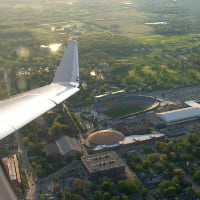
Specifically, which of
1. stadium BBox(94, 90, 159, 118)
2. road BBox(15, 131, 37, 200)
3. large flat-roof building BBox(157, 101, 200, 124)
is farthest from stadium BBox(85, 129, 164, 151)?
stadium BBox(94, 90, 159, 118)

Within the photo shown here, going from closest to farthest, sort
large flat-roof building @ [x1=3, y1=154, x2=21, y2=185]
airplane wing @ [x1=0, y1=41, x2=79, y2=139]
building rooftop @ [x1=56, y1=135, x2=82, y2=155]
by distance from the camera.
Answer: airplane wing @ [x1=0, y1=41, x2=79, y2=139]
large flat-roof building @ [x1=3, y1=154, x2=21, y2=185]
building rooftop @ [x1=56, y1=135, x2=82, y2=155]

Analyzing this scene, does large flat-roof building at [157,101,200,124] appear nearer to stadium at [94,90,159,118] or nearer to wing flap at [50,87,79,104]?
stadium at [94,90,159,118]

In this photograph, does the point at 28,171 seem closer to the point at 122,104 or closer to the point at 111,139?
the point at 111,139

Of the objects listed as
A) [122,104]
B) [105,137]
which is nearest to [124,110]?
[122,104]

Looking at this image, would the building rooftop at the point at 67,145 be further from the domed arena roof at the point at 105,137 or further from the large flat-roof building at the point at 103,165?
the large flat-roof building at the point at 103,165

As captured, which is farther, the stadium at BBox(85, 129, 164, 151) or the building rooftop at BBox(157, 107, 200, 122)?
the building rooftop at BBox(157, 107, 200, 122)

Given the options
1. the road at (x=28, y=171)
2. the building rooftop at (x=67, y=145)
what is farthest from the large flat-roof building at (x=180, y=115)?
the road at (x=28, y=171)

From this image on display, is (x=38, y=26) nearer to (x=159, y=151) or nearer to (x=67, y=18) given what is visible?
(x=67, y=18)
